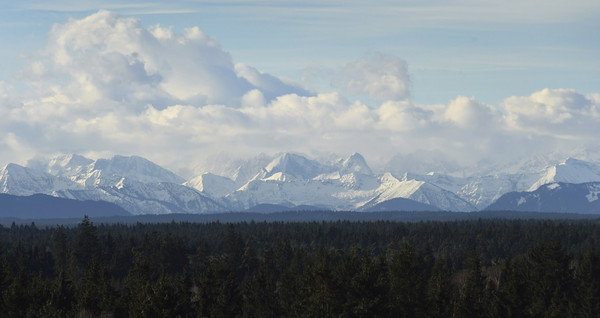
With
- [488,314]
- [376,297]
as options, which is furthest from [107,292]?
[488,314]

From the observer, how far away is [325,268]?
378 feet

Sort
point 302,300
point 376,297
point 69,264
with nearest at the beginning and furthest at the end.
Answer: point 376,297 < point 302,300 < point 69,264

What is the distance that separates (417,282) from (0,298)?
59.7 m

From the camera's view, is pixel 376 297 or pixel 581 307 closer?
pixel 376 297

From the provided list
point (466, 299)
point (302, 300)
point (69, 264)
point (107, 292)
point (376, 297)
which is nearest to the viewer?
point (466, 299)

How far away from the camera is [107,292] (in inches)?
4934

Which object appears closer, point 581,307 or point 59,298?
point 59,298

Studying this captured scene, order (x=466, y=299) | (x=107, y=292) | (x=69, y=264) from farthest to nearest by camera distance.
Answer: (x=69, y=264)
(x=107, y=292)
(x=466, y=299)

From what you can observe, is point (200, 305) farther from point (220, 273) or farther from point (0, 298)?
point (0, 298)

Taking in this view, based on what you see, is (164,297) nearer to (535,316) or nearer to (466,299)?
(466,299)

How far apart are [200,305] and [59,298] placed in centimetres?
2054

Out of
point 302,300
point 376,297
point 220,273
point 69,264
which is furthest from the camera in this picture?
point 69,264

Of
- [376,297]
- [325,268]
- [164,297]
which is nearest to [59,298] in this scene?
[164,297]

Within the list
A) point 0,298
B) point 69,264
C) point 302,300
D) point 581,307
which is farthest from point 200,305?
point 69,264
